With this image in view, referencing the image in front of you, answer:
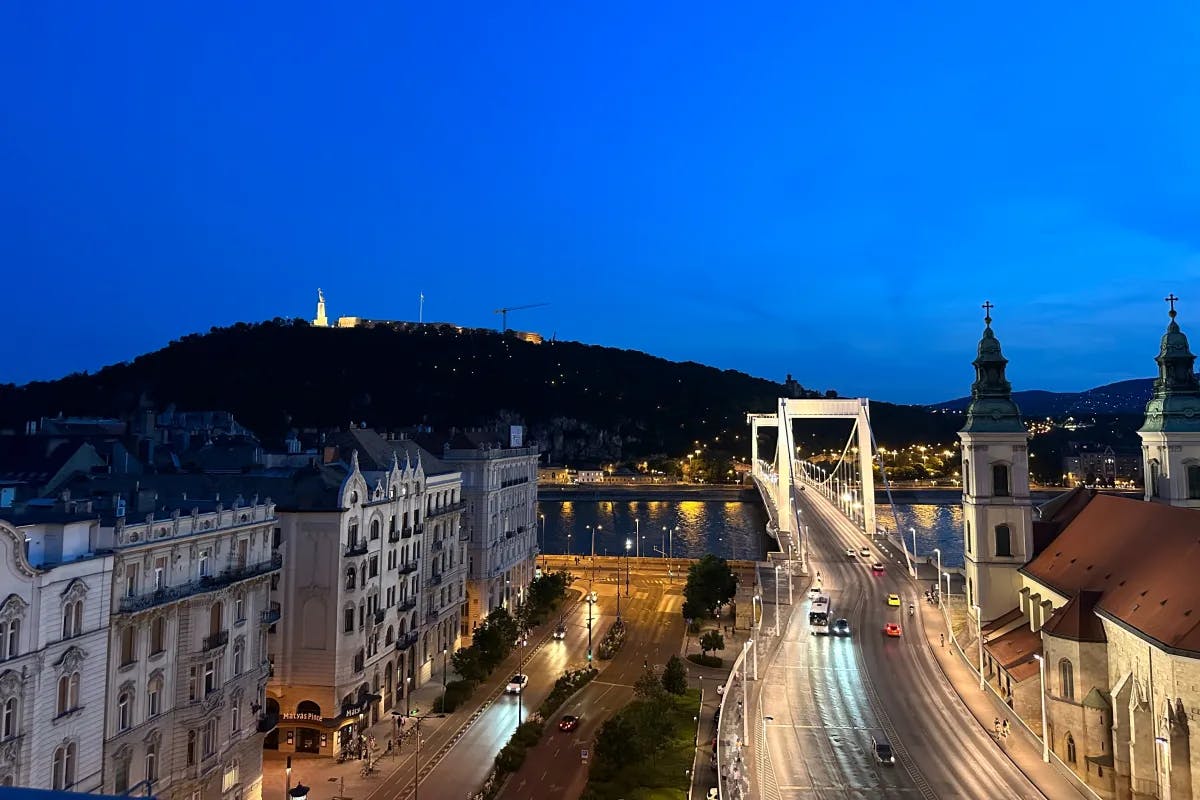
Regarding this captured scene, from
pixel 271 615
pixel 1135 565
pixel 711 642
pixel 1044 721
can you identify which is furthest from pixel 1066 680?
pixel 271 615

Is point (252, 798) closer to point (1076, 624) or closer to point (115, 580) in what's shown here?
point (115, 580)

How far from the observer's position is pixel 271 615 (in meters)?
38.8

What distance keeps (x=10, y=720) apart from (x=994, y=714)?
3589cm

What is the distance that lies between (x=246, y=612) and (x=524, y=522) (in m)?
39.9

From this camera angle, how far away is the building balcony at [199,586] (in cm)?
2872

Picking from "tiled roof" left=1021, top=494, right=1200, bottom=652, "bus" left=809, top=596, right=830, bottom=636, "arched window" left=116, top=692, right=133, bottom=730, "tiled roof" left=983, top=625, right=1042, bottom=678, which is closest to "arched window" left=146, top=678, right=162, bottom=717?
"arched window" left=116, top=692, right=133, bottom=730

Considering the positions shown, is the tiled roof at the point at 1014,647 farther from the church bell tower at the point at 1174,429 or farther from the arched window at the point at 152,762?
the arched window at the point at 152,762

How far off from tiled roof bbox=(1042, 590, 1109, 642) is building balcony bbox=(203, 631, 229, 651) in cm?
3505

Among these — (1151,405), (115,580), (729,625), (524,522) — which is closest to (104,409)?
(524,522)

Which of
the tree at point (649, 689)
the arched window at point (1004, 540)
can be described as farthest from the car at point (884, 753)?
the arched window at point (1004, 540)

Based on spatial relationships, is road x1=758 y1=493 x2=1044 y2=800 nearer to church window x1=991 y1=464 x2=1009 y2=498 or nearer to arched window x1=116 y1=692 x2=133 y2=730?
church window x1=991 y1=464 x2=1009 y2=498

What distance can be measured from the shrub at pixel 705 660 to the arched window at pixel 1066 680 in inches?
948

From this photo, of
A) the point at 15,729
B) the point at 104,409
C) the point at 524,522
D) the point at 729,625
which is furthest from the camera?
the point at 104,409

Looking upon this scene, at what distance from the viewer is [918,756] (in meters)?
30.1
